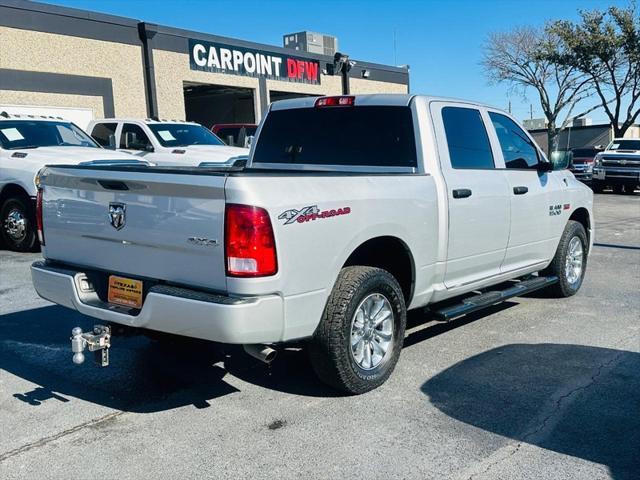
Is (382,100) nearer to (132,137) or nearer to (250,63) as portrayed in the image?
(132,137)

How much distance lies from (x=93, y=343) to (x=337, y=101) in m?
2.75

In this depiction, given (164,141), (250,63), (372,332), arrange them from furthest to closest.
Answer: (250,63)
(164,141)
(372,332)

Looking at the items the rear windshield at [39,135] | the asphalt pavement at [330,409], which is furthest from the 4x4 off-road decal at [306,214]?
the rear windshield at [39,135]

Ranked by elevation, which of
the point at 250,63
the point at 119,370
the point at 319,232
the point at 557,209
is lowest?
the point at 119,370

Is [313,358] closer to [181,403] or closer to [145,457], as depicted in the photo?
[181,403]

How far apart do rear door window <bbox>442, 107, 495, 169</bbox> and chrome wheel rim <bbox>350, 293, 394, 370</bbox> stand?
1.38 metres

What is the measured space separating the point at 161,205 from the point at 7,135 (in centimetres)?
753

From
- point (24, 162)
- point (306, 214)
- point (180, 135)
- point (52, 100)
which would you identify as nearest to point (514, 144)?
point (306, 214)

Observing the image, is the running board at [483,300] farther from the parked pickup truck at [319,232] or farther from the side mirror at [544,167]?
the side mirror at [544,167]

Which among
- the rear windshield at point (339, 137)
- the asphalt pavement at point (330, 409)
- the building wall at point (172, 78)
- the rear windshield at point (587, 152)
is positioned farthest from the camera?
the rear windshield at point (587, 152)

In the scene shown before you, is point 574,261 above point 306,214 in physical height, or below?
below

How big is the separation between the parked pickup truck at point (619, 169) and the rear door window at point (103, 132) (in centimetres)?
1637

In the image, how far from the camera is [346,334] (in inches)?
161

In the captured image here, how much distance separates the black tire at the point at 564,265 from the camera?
22.2 ft
